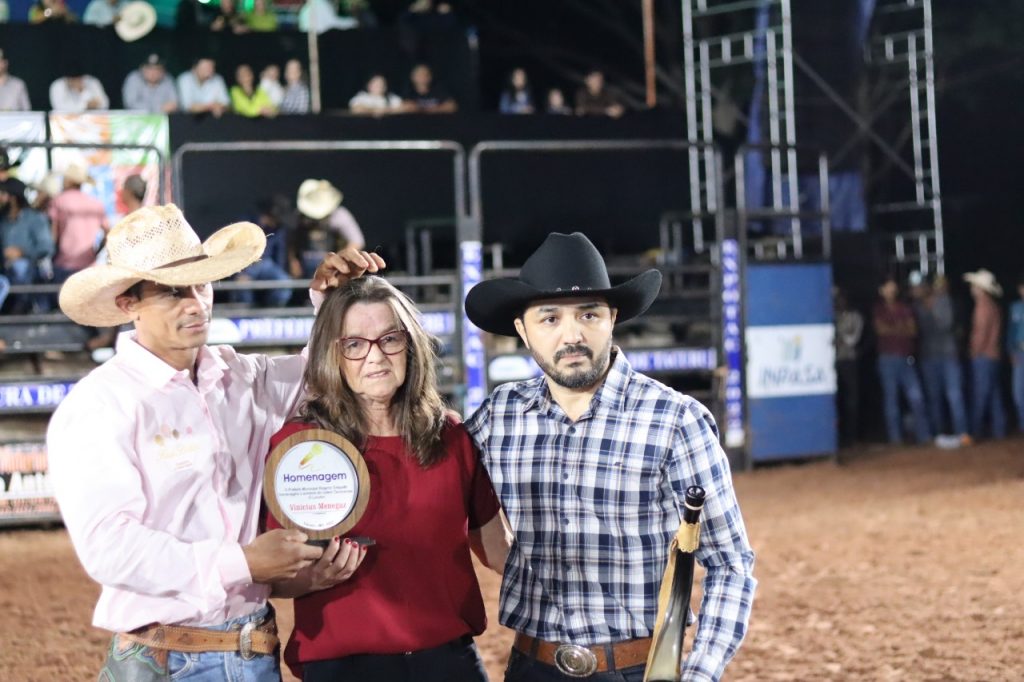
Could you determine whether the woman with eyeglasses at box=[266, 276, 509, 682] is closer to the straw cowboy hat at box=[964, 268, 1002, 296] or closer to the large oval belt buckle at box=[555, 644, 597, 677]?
the large oval belt buckle at box=[555, 644, 597, 677]

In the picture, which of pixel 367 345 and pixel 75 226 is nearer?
pixel 367 345

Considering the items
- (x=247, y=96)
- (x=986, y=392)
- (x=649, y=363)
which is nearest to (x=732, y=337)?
(x=649, y=363)

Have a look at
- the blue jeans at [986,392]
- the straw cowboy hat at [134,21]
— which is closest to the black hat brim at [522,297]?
the straw cowboy hat at [134,21]

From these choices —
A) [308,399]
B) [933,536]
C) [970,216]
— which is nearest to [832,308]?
[933,536]

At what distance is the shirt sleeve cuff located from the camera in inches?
105

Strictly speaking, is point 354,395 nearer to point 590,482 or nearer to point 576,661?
point 590,482

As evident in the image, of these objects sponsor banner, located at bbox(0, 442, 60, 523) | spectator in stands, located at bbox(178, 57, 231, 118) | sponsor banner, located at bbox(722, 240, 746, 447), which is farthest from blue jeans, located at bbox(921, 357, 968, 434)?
sponsor banner, located at bbox(0, 442, 60, 523)

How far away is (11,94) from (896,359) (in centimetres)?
1015

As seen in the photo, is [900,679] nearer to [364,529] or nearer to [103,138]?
[364,529]

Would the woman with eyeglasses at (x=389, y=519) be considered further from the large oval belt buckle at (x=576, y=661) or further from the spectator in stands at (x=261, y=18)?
the spectator in stands at (x=261, y=18)

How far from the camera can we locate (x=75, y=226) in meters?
11.3

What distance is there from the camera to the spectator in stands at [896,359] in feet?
50.4

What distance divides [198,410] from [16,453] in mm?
8269

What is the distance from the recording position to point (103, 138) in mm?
12391
